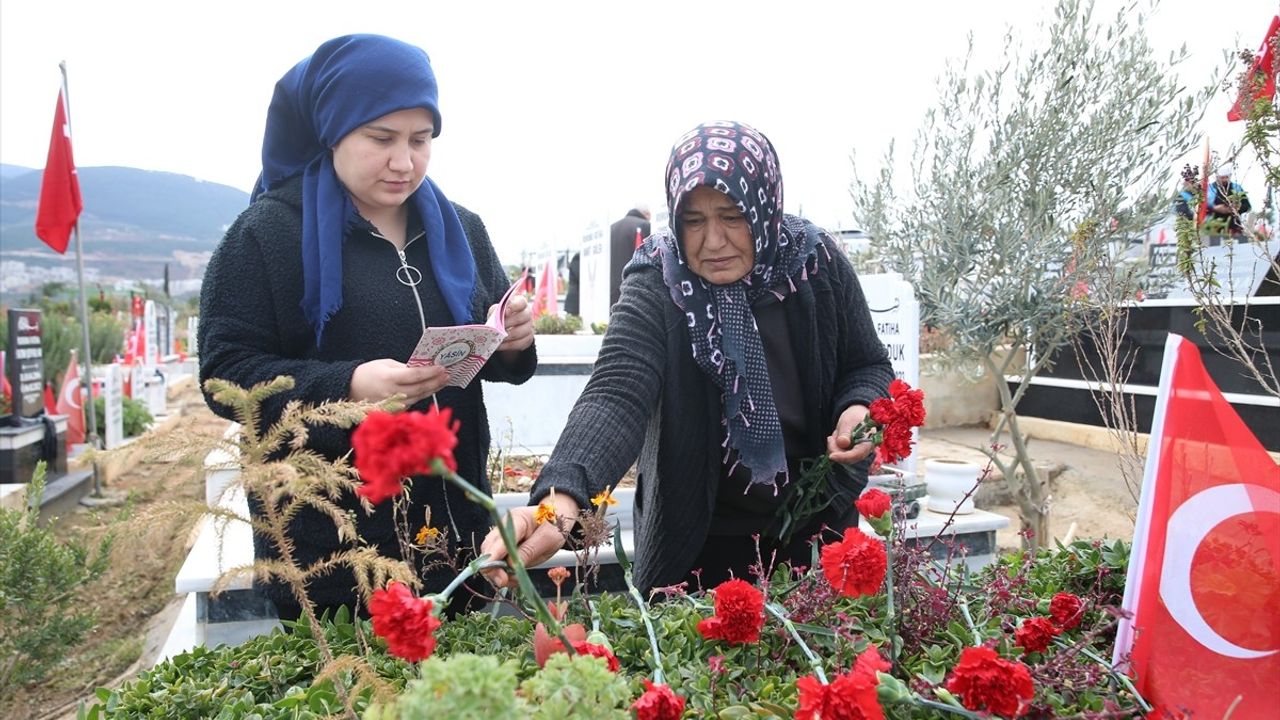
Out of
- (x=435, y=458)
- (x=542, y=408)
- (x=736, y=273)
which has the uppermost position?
(x=736, y=273)

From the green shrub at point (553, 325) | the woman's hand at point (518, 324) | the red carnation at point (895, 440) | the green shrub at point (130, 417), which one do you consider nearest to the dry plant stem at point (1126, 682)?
the red carnation at point (895, 440)

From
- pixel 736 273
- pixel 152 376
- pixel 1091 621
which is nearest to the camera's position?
pixel 1091 621

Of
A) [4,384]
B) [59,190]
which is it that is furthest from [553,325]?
[4,384]

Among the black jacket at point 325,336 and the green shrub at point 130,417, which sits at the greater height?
the black jacket at point 325,336

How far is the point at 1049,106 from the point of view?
13.8 ft

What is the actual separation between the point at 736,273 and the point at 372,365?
2.71 feet

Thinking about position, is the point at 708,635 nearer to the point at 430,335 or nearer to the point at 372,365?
the point at 430,335

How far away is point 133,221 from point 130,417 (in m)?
42.9

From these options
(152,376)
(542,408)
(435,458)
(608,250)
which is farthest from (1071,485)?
(152,376)

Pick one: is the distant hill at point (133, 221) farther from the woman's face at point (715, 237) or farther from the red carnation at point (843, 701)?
the red carnation at point (843, 701)

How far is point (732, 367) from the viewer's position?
72.8 inches

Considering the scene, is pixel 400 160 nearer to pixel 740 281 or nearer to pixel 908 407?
pixel 740 281

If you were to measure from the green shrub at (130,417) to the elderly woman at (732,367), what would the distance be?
801 centimetres

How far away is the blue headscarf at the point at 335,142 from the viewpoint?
1676mm
